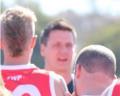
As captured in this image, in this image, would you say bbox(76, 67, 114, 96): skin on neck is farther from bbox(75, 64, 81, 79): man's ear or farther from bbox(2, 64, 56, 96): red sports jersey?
bbox(2, 64, 56, 96): red sports jersey

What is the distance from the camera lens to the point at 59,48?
7418 millimetres

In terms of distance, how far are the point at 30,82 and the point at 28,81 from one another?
0.06 feet

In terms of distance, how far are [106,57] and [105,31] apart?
43266mm

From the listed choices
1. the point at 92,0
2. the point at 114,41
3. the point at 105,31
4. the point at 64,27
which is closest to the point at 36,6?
the point at 105,31

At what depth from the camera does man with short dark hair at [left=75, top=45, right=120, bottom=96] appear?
518cm

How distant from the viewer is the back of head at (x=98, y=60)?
17.1ft

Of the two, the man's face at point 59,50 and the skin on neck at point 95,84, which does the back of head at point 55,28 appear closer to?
the man's face at point 59,50

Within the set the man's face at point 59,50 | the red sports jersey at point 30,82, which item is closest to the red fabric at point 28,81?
the red sports jersey at point 30,82

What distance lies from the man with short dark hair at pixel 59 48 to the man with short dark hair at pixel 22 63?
123cm

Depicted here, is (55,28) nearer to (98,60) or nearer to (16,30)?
(16,30)

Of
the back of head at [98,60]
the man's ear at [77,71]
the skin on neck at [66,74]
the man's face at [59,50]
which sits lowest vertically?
the skin on neck at [66,74]

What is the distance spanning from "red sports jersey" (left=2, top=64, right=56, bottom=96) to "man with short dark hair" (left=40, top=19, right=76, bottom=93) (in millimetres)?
1277

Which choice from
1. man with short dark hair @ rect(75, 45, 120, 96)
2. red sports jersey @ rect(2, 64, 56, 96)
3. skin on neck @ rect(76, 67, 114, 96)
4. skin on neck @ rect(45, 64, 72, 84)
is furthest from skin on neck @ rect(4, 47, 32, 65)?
skin on neck @ rect(45, 64, 72, 84)

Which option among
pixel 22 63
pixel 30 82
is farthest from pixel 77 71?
pixel 22 63
